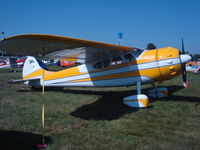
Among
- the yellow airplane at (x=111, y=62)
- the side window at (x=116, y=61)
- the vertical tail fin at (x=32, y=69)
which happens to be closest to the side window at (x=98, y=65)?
the yellow airplane at (x=111, y=62)

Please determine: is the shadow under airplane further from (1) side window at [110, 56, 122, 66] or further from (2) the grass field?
(1) side window at [110, 56, 122, 66]

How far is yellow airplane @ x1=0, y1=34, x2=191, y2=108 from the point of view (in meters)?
4.57

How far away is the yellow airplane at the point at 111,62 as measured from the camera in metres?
4.57

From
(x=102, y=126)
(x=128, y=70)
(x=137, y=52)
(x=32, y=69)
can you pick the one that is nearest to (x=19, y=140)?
(x=102, y=126)

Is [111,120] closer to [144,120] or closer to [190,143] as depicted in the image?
[144,120]

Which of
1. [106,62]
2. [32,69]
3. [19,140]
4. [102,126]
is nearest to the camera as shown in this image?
[19,140]

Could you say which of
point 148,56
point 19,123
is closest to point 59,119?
point 19,123

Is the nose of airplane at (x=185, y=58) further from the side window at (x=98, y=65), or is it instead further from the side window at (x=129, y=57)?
the side window at (x=98, y=65)

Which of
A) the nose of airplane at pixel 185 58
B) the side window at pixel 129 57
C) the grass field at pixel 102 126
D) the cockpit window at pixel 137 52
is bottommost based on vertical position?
the grass field at pixel 102 126

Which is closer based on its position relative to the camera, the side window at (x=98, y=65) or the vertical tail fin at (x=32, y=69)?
the side window at (x=98, y=65)

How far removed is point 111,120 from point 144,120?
33.4 inches

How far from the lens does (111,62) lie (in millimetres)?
6797

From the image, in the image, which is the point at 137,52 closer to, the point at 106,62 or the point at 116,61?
the point at 116,61

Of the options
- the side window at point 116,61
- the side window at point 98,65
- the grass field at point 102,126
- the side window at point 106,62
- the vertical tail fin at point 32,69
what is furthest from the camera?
the vertical tail fin at point 32,69
